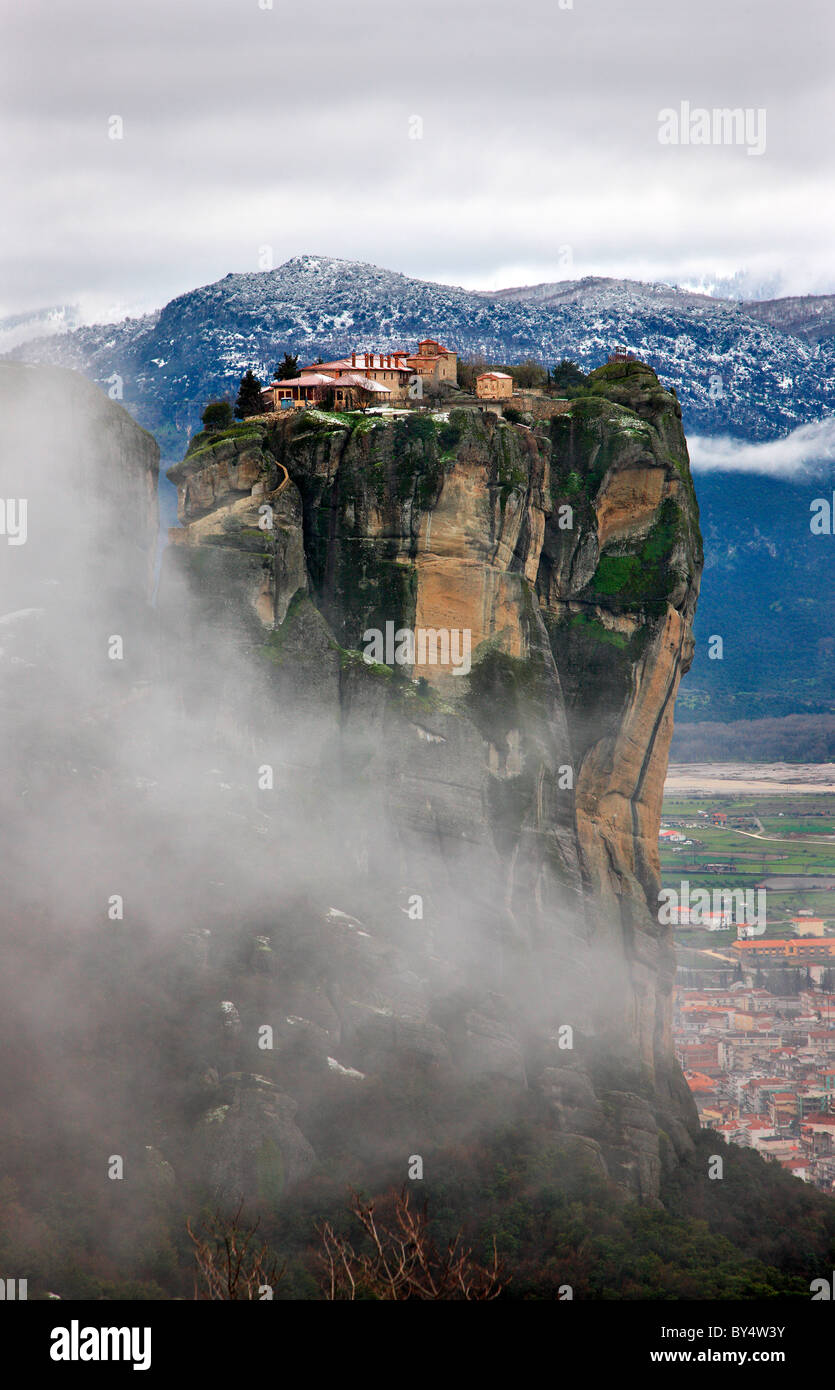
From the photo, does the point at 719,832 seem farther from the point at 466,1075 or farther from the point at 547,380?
the point at 466,1075

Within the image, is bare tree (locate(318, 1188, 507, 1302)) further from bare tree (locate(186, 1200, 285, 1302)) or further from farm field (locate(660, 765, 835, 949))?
farm field (locate(660, 765, 835, 949))

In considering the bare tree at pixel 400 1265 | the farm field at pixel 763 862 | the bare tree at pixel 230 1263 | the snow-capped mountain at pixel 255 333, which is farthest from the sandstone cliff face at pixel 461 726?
the snow-capped mountain at pixel 255 333

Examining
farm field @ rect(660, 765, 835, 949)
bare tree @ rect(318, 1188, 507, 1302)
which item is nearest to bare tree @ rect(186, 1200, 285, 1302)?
bare tree @ rect(318, 1188, 507, 1302)

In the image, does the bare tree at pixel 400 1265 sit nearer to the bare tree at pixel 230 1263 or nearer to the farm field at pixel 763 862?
the bare tree at pixel 230 1263

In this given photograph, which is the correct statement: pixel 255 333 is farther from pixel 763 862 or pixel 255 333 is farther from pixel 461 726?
pixel 461 726

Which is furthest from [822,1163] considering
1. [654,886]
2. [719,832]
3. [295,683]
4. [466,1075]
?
[719,832]

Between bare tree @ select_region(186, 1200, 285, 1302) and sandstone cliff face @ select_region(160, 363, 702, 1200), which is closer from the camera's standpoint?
bare tree @ select_region(186, 1200, 285, 1302)
